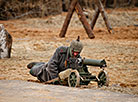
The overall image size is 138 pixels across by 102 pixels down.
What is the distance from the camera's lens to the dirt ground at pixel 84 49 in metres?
7.42

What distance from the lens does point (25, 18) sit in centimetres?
2075

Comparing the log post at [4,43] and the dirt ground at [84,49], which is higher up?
the log post at [4,43]

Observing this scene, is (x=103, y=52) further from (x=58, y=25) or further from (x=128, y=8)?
(x=128, y=8)

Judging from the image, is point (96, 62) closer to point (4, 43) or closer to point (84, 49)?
point (4, 43)

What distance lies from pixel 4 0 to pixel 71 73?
1431 centimetres

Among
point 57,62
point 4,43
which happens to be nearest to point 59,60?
point 57,62

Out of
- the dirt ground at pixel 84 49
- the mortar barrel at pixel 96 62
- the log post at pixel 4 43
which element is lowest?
the dirt ground at pixel 84 49

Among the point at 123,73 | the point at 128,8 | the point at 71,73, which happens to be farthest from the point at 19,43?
the point at 128,8

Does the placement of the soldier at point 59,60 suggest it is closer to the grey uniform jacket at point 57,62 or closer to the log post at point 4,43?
the grey uniform jacket at point 57,62

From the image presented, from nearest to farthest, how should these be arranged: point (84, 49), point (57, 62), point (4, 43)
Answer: point (57, 62), point (4, 43), point (84, 49)

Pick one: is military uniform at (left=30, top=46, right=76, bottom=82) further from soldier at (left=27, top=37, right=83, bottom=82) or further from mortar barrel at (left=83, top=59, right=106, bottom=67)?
mortar barrel at (left=83, top=59, right=106, bottom=67)

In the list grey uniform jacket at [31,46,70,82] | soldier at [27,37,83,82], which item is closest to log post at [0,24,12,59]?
soldier at [27,37,83,82]

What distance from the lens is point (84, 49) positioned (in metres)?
11.8

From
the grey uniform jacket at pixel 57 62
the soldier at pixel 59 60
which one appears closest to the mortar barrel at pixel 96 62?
the soldier at pixel 59 60
